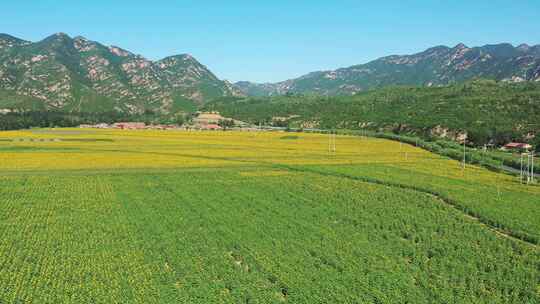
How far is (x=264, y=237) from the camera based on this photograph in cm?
2897

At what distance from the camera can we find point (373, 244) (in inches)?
1107

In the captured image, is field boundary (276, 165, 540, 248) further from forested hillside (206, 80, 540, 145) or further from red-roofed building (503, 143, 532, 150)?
forested hillside (206, 80, 540, 145)

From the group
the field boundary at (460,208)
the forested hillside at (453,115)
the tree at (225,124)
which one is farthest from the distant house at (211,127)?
the field boundary at (460,208)

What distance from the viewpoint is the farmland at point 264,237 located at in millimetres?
21297

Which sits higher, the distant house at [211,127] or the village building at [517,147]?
the distant house at [211,127]

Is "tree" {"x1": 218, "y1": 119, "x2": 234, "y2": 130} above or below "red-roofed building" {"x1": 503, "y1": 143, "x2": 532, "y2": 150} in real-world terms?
above

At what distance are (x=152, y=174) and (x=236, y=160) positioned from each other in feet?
53.9

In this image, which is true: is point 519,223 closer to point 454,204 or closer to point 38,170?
point 454,204

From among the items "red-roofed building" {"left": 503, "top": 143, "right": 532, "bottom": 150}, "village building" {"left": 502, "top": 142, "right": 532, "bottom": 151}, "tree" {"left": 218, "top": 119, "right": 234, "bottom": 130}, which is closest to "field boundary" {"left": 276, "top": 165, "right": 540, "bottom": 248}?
"village building" {"left": 502, "top": 142, "right": 532, "bottom": 151}

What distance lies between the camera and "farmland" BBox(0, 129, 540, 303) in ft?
69.9

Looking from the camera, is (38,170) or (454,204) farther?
(38,170)

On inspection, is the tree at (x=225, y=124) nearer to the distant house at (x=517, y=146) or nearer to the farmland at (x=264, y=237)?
the distant house at (x=517, y=146)

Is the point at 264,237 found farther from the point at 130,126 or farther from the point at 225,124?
the point at 130,126

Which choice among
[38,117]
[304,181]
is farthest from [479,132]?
[38,117]
